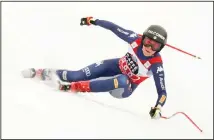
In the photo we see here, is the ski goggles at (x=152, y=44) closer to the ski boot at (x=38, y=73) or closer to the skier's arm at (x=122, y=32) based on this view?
the skier's arm at (x=122, y=32)

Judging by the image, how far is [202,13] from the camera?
513 inches

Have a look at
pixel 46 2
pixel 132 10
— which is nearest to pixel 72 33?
pixel 46 2

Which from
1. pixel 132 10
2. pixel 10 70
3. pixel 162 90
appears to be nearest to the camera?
pixel 162 90

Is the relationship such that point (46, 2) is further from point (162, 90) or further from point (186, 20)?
point (162, 90)

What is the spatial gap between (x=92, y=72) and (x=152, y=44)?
3.44 feet

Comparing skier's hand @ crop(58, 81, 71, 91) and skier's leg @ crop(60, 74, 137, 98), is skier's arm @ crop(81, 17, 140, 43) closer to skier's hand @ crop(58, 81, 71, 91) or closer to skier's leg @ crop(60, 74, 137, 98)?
skier's leg @ crop(60, 74, 137, 98)

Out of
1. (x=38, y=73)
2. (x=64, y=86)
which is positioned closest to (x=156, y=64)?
(x=64, y=86)

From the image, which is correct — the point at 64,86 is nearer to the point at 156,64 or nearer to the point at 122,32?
the point at 122,32

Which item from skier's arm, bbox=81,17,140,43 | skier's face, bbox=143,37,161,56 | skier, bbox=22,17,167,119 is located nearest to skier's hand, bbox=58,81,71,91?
skier, bbox=22,17,167,119

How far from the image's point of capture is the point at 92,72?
8.78 meters

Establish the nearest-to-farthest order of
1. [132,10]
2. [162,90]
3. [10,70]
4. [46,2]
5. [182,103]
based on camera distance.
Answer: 1. [162,90]
2. [10,70]
3. [182,103]
4. [46,2]
5. [132,10]

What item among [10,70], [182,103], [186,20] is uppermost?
[186,20]

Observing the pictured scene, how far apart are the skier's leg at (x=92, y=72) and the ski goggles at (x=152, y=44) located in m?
0.69

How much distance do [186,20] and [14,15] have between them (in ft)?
12.3
